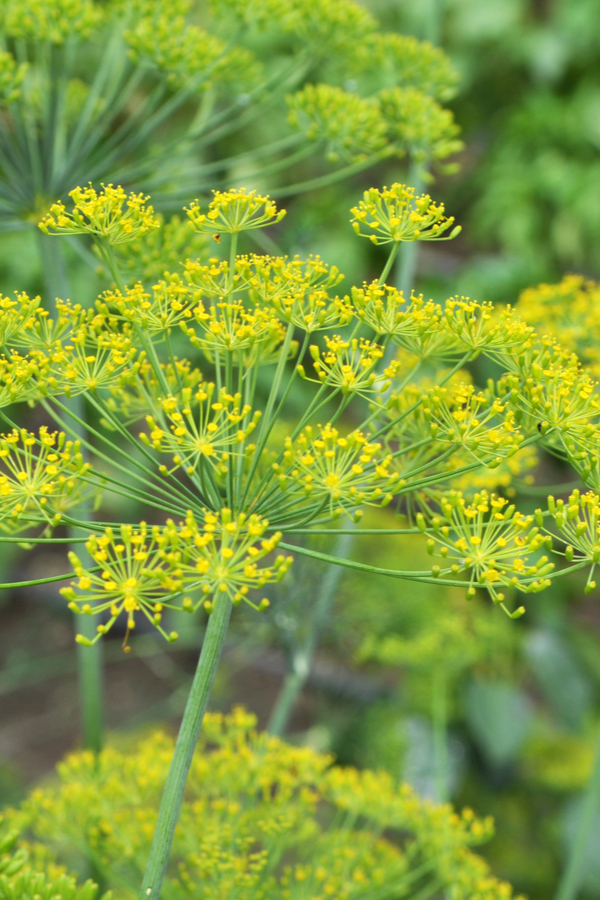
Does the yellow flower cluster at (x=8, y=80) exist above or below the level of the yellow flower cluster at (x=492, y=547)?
above

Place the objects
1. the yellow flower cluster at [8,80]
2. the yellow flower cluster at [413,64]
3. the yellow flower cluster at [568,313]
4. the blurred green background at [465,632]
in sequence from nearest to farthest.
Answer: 1. the yellow flower cluster at [8,80]
2. the yellow flower cluster at [568,313]
3. the yellow flower cluster at [413,64]
4. the blurred green background at [465,632]

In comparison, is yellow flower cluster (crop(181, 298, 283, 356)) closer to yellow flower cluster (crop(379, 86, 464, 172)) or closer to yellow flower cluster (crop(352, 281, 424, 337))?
yellow flower cluster (crop(352, 281, 424, 337))

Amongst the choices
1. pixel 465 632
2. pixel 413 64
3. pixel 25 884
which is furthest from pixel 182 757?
pixel 465 632

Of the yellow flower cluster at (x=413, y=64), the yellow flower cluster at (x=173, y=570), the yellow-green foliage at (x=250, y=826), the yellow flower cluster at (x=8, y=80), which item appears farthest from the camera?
the yellow flower cluster at (x=413, y=64)

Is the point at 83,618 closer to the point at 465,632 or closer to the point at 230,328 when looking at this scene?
the point at 230,328

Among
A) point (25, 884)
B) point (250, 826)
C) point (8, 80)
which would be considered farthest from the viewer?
point (8, 80)

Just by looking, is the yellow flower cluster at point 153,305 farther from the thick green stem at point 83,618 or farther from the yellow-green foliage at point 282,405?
the thick green stem at point 83,618

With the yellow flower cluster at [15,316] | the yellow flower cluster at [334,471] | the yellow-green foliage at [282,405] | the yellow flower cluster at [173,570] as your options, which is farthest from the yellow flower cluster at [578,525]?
the yellow flower cluster at [15,316]
